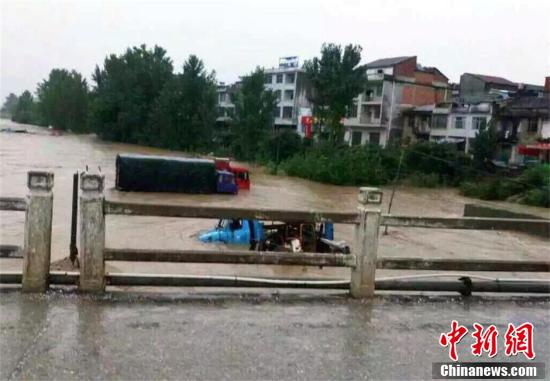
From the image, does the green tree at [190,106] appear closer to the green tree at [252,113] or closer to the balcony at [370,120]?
the green tree at [252,113]

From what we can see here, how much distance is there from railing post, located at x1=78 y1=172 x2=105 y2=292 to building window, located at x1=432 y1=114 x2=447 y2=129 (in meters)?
52.3

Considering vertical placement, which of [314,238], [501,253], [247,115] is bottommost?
[501,253]

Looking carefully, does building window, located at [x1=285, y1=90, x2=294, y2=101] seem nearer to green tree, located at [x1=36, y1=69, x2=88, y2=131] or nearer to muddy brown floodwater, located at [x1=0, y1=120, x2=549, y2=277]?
muddy brown floodwater, located at [x1=0, y1=120, x2=549, y2=277]

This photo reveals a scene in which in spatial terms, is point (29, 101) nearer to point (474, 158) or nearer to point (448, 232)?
point (474, 158)

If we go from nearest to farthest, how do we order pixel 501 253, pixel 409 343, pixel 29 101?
1. pixel 409 343
2. pixel 501 253
3. pixel 29 101

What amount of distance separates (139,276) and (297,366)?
197 cm

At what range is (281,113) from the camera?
7525cm

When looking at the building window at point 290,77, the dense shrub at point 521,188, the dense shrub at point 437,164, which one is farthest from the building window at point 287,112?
the dense shrub at point 521,188

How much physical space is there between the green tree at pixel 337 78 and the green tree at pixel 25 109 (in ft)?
349

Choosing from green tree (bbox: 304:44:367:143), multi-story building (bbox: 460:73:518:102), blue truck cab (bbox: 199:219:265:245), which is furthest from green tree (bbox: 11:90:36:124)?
blue truck cab (bbox: 199:219:265:245)

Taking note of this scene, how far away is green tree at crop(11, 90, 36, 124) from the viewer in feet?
480

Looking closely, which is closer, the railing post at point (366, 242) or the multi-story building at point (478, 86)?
the railing post at point (366, 242)

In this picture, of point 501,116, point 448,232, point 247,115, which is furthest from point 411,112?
point 448,232

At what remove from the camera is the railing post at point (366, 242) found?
205 inches
